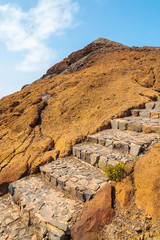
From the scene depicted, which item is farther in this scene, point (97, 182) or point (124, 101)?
point (124, 101)

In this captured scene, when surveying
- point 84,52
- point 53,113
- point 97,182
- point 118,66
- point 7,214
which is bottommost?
point 7,214

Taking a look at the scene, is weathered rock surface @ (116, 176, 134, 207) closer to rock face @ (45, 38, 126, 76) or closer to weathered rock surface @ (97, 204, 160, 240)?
weathered rock surface @ (97, 204, 160, 240)

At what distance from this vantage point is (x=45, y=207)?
313 cm

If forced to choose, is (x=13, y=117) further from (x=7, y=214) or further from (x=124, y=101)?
(x=124, y=101)

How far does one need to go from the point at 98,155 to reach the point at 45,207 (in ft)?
5.84

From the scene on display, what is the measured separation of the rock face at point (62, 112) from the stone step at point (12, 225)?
750mm

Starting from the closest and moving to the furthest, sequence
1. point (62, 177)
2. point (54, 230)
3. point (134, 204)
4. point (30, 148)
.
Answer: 1. point (54, 230)
2. point (134, 204)
3. point (62, 177)
4. point (30, 148)

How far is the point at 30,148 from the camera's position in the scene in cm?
529

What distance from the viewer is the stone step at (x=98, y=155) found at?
3793 mm

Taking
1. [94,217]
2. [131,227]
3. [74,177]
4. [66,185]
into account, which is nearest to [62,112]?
[74,177]

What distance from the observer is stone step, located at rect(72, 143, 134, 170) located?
3793 millimetres

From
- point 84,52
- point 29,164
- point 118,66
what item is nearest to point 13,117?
point 29,164

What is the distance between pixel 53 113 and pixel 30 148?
202 centimetres

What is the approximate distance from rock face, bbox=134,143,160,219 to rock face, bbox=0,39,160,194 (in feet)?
7.58
